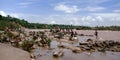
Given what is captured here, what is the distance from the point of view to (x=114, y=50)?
36.4m

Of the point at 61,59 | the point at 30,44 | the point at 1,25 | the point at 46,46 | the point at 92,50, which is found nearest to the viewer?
the point at 61,59

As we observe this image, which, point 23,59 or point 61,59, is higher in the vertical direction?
point 23,59

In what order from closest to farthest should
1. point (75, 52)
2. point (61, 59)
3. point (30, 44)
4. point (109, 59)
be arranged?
1. point (61, 59)
2. point (109, 59)
3. point (30, 44)
4. point (75, 52)

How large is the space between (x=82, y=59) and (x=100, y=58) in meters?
2.78

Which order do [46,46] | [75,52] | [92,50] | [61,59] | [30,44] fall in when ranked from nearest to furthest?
[61,59]
[30,44]
[75,52]
[92,50]
[46,46]

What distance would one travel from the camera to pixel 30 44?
31.4 m

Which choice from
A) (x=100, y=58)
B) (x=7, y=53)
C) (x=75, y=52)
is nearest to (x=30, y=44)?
(x=75, y=52)

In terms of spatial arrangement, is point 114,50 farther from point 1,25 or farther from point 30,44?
point 1,25

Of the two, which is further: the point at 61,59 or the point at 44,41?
the point at 44,41

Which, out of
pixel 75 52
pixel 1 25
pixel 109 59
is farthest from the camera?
pixel 1 25

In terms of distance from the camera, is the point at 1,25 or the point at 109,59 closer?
the point at 109,59

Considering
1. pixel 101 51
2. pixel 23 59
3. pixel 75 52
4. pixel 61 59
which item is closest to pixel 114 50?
pixel 101 51

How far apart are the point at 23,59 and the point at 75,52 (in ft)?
49.8

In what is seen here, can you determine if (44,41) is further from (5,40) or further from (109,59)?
(109,59)
